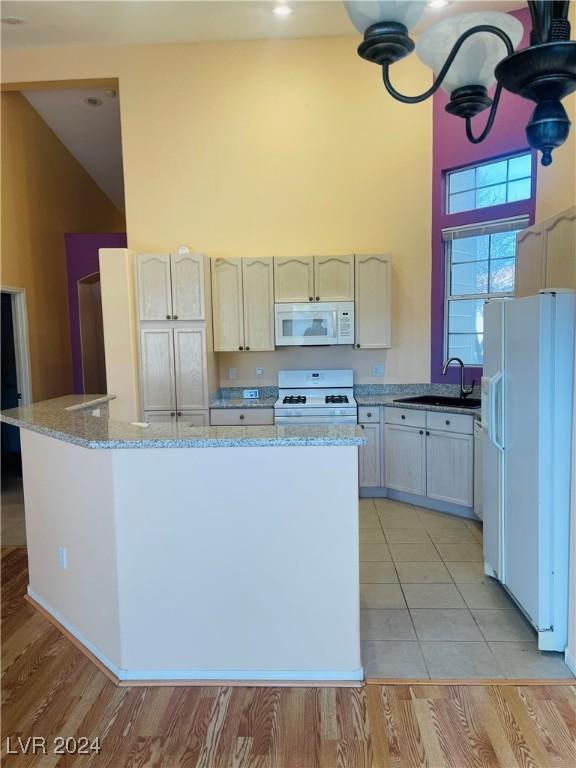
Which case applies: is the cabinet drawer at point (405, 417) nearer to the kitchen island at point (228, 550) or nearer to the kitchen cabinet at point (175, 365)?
the kitchen cabinet at point (175, 365)

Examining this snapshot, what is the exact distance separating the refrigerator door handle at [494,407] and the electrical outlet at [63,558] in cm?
229

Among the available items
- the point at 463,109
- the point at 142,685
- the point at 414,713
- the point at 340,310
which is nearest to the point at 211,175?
the point at 340,310

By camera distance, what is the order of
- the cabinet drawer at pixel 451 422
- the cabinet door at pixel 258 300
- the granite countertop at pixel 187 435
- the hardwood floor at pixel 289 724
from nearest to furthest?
the hardwood floor at pixel 289 724 → the granite countertop at pixel 187 435 → the cabinet drawer at pixel 451 422 → the cabinet door at pixel 258 300

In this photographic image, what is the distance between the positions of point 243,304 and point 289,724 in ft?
10.9

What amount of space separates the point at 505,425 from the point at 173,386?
2810mm

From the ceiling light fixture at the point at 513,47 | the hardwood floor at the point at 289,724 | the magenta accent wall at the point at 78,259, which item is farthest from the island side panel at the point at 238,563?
the magenta accent wall at the point at 78,259

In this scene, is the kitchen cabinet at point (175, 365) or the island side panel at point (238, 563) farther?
the kitchen cabinet at point (175, 365)

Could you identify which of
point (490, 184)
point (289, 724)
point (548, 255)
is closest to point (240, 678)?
point (289, 724)

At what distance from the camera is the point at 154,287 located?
4332 mm

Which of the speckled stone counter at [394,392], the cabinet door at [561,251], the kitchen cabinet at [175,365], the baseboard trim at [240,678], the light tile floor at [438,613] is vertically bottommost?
the light tile floor at [438,613]

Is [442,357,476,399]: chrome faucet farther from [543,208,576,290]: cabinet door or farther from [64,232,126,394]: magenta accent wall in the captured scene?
[64,232,126,394]: magenta accent wall

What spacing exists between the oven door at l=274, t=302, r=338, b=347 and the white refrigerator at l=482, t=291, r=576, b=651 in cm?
200

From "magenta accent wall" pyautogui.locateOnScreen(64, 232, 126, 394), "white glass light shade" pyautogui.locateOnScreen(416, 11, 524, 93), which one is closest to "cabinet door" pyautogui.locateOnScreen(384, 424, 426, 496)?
"white glass light shade" pyautogui.locateOnScreen(416, 11, 524, 93)

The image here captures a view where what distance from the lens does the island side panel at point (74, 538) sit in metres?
2.18
